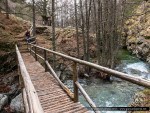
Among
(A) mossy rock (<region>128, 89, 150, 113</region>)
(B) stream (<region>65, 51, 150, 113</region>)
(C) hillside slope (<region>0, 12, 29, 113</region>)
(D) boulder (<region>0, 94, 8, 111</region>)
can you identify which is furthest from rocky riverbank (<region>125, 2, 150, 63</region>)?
(D) boulder (<region>0, 94, 8, 111</region>)

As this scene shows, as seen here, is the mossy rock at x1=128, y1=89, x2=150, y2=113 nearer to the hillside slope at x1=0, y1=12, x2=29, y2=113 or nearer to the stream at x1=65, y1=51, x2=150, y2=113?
the stream at x1=65, y1=51, x2=150, y2=113

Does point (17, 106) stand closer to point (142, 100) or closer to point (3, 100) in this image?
point (3, 100)

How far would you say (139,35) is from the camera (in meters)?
31.3

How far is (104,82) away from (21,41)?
31.4ft

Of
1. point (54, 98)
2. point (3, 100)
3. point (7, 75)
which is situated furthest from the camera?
point (7, 75)

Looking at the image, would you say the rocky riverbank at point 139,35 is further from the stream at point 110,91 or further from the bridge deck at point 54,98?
the bridge deck at point 54,98

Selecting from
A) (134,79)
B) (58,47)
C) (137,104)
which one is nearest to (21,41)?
(58,47)

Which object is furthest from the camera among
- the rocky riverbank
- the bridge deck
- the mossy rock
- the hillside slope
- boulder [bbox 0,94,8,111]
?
the rocky riverbank

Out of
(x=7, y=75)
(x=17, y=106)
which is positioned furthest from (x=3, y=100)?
(x=7, y=75)

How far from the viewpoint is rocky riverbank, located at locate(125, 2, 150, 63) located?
2704 centimetres

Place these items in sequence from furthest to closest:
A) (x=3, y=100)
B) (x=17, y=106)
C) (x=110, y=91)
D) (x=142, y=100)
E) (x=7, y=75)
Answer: (x=7, y=75)
(x=110, y=91)
(x=3, y=100)
(x=17, y=106)
(x=142, y=100)

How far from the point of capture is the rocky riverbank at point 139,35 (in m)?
27.0

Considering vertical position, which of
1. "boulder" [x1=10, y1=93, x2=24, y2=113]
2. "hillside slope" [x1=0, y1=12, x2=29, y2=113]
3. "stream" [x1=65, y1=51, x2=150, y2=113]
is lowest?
"stream" [x1=65, y1=51, x2=150, y2=113]

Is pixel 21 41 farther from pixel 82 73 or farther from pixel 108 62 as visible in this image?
pixel 108 62
